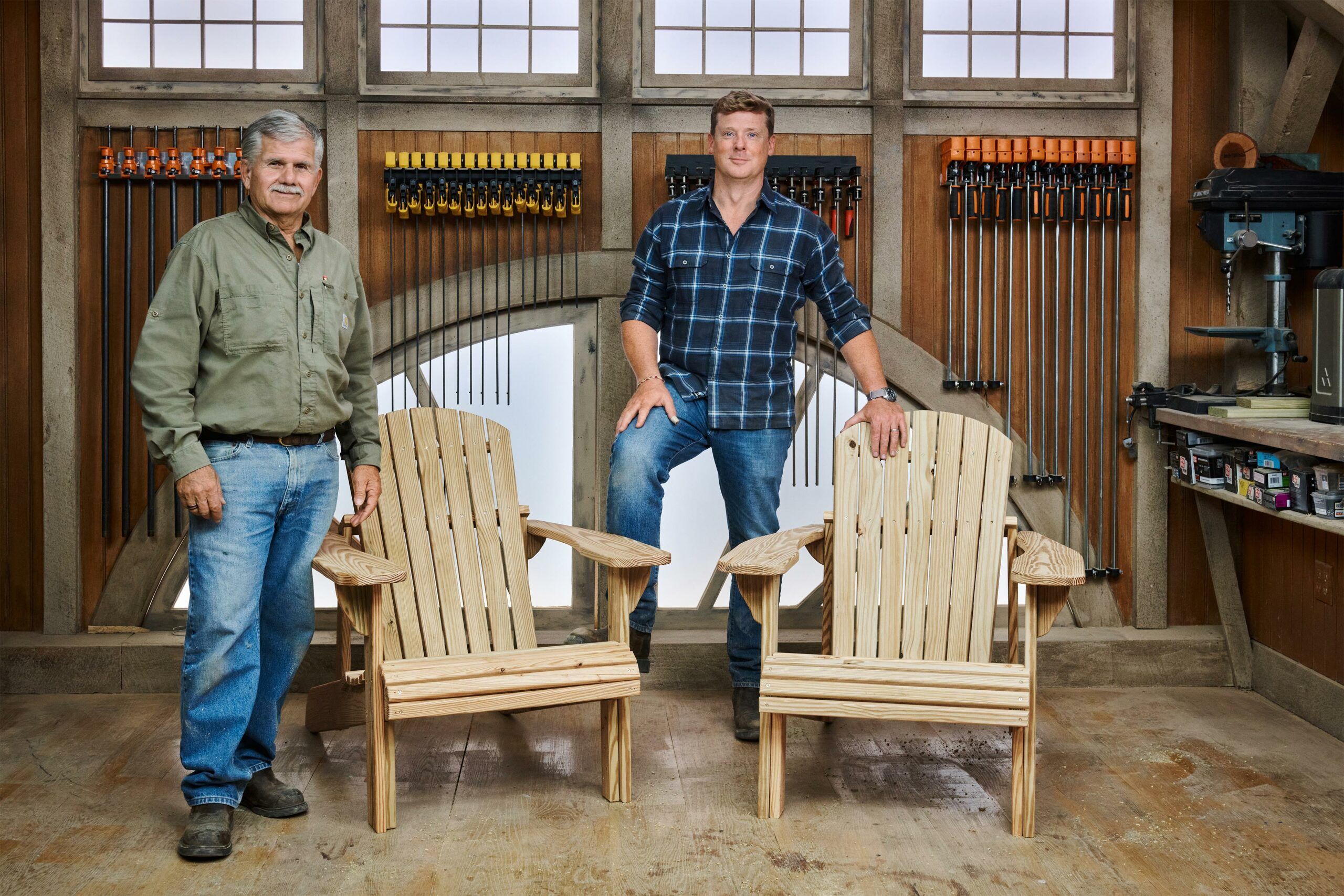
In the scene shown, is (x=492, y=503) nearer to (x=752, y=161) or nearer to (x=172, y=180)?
(x=752, y=161)

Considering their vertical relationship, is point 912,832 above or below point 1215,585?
below

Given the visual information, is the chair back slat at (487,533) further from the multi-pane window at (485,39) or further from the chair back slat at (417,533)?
the multi-pane window at (485,39)

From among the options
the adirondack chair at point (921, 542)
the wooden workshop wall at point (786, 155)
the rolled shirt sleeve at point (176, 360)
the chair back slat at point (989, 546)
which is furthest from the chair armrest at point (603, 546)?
the wooden workshop wall at point (786, 155)

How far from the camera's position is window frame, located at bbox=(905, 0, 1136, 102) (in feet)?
14.1

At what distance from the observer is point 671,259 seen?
355cm

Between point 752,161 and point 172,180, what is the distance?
81.0 inches

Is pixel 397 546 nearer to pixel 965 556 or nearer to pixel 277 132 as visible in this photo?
pixel 277 132

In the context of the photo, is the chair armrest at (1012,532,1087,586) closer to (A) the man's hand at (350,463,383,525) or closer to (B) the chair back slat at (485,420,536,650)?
(B) the chair back slat at (485,420,536,650)

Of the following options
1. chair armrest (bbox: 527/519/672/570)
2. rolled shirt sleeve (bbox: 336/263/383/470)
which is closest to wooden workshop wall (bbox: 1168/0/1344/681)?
chair armrest (bbox: 527/519/672/570)

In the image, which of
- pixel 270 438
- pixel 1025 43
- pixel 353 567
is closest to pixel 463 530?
pixel 353 567

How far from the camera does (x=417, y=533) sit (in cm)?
328

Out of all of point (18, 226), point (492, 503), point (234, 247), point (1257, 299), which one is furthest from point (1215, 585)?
point (18, 226)

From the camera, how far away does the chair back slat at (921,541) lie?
3.24 m

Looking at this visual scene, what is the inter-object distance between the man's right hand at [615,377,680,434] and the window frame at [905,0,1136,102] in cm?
165
